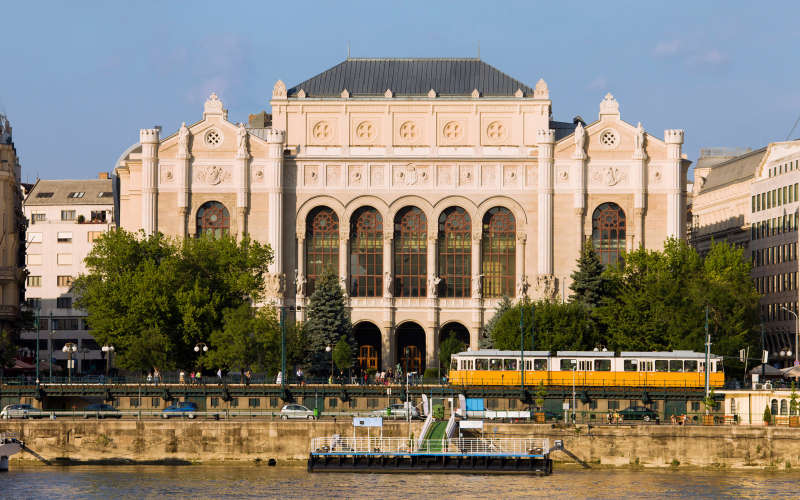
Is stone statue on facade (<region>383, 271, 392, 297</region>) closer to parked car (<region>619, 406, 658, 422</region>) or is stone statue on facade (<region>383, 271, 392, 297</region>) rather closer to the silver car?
parked car (<region>619, 406, 658, 422</region>)

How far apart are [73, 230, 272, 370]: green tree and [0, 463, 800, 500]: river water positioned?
1211 inches

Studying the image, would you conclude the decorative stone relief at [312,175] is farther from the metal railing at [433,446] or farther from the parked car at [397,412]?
the metal railing at [433,446]

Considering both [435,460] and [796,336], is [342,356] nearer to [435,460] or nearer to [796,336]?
[796,336]

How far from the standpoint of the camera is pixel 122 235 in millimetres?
134000

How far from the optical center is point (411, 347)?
156500 mm

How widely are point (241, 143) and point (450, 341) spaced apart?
25.0 meters

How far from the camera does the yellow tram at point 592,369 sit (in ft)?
365

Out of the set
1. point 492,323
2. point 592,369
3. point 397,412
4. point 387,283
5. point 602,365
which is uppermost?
point 387,283

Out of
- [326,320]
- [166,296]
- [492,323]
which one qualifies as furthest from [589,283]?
[166,296]

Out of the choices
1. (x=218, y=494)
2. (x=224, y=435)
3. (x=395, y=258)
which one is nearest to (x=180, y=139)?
(x=395, y=258)

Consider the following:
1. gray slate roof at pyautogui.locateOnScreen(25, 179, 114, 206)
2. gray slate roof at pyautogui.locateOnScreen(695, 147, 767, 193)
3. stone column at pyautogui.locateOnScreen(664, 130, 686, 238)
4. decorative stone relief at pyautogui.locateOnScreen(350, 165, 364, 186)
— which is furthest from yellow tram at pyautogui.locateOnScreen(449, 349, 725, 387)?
gray slate roof at pyautogui.locateOnScreen(25, 179, 114, 206)

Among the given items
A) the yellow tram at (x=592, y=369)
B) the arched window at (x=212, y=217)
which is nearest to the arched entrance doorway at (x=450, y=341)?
the arched window at (x=212, y=217)

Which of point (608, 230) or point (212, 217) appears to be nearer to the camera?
point (608, 230)

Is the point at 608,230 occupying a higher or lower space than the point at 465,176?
lower
